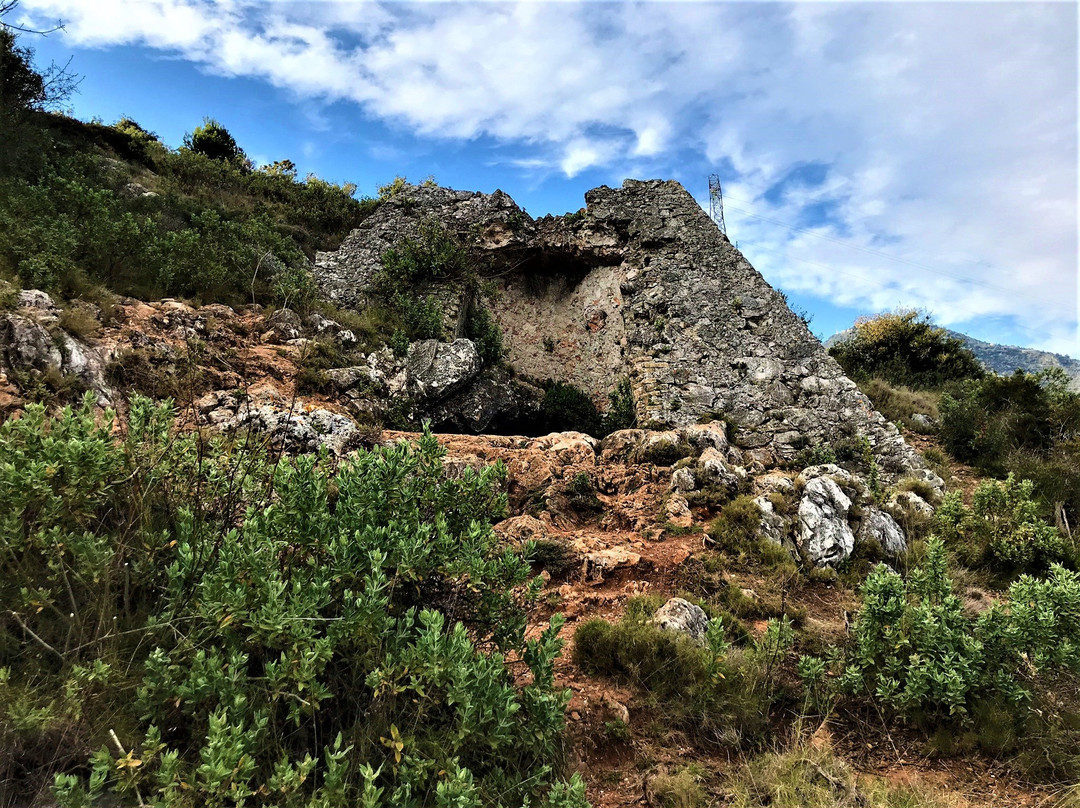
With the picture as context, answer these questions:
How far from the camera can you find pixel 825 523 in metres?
6.64

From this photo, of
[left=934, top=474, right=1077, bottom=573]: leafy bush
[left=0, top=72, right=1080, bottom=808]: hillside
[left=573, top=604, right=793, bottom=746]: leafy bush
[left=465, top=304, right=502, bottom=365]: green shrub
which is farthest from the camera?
[left=465, top=304, right=502, bottom=365]: green shrub

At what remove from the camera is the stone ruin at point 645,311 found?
31.1 ft

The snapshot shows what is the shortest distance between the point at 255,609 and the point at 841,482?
7.58 metres

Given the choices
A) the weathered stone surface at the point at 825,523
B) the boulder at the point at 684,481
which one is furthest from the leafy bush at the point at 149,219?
the weathered stone surface at the point at 825,523

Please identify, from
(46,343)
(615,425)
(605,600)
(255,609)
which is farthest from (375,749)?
(615,425)

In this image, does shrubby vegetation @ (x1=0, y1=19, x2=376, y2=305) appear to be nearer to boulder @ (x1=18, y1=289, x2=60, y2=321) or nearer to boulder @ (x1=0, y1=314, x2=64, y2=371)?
boulder @ (x1=18, y1=289, x2=60, y2=321)

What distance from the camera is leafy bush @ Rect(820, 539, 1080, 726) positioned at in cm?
343

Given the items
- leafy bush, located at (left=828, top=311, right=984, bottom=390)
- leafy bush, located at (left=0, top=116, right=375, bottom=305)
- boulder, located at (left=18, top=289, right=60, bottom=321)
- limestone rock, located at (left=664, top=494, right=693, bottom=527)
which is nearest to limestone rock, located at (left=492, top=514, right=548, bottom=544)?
limestone rock, located at (left=664, top=494, right=693, bottom=527)

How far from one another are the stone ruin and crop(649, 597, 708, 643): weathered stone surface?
16.1 feet

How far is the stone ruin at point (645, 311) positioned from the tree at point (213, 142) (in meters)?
10.4

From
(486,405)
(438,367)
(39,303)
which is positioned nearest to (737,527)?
(486,405)

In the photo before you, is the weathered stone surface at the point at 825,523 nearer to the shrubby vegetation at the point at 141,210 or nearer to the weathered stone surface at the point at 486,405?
the weathered stone surface at the point at 486,405

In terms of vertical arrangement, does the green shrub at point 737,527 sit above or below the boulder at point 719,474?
below

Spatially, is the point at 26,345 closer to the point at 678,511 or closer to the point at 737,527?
the point at 678,511
